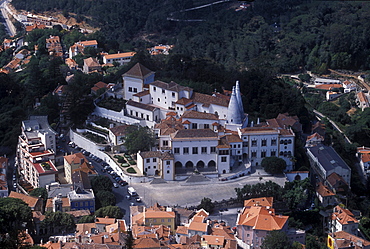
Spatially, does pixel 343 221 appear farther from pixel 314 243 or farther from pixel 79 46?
pixel 79 46

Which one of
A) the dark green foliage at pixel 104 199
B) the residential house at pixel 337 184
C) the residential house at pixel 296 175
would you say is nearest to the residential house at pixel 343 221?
the residential house at pixel 337 184

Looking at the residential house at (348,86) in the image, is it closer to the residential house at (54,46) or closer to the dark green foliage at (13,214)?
the residential house at (54,46)

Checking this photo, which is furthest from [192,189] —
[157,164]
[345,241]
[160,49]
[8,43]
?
[8,43]

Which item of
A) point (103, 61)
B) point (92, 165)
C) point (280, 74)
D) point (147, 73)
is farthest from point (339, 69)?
point (92, 165)

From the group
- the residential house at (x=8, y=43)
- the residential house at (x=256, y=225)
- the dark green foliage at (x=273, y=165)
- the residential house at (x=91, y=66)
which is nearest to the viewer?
the residential house at (x=256, y=225)

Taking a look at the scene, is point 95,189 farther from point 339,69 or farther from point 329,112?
point 339,69

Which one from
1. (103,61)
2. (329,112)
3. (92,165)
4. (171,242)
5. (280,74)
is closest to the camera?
(171,242)
